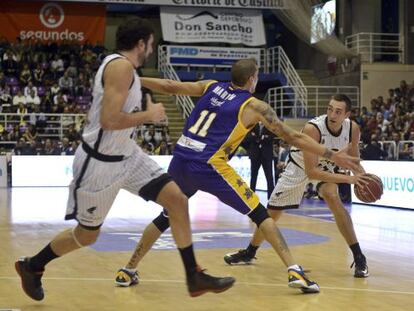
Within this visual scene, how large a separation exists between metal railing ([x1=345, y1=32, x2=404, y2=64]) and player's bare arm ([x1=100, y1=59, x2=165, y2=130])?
859 inches

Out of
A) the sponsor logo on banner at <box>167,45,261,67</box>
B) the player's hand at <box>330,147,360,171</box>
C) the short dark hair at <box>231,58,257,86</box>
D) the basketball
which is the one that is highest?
the sponsor logo on banner at <box>167,45,261,67</box>

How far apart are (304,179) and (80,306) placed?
2691 millimetres

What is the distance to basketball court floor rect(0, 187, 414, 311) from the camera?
5617 mm

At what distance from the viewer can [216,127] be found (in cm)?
625

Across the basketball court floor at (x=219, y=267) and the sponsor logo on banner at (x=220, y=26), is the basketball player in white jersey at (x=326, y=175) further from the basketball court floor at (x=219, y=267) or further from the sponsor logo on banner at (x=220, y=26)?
the sponsor logo on banner at (x=220, y=26)

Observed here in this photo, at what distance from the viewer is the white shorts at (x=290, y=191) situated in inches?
283

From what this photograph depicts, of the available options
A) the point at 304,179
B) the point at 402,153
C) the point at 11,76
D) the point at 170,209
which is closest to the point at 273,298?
the point at 170,209

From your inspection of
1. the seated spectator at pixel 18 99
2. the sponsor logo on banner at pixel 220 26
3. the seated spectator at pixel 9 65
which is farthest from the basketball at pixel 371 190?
the sponsor logo on banner at pixel 220 26

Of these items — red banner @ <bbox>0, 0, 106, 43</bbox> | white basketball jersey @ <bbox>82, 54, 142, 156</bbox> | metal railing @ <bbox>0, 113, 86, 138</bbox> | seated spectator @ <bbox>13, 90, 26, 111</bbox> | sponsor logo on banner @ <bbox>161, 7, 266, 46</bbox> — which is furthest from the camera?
sponsor logo on banner @ <bbox>161, 7, 266, 46</bbox>

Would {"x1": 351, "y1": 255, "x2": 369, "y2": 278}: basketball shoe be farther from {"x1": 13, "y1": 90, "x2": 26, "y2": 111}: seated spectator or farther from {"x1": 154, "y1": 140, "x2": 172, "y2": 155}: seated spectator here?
{"x1": 13, "y1": 90, "x2": 26, "y2": 111}: seated spectator

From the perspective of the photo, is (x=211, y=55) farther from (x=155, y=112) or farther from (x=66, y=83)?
(x=155, y=112)

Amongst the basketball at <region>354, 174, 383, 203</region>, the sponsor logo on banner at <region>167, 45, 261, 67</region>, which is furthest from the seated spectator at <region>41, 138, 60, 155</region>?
the basketball at <region>354, 174, 383, 203</region>

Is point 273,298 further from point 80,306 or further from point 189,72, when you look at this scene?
point 189,72

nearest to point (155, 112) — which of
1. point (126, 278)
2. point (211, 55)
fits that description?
point (126, 278)
